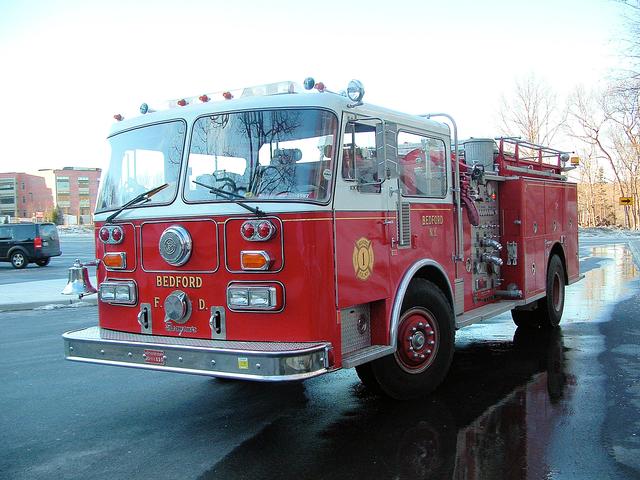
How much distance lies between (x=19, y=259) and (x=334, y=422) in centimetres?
2286

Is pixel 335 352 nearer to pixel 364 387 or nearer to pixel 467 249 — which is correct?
pixel 364 387

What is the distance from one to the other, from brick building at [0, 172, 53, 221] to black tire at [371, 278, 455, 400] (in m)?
101

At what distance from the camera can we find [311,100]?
15.9 feet

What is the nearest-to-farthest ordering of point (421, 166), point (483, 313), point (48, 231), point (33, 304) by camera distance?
point (421, 166), point (483, 313), point (33, 304), point (48, 231)

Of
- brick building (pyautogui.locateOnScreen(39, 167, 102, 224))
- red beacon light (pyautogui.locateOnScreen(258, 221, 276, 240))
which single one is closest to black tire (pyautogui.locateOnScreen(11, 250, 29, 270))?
red beacon light (pyautogui.locateOnScreen(258, 221, 276, 240))

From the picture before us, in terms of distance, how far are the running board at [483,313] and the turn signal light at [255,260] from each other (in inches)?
102

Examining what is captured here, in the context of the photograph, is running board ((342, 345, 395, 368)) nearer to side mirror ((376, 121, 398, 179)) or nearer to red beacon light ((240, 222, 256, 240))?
A: red beacon light ((240, 222, 256, 240))

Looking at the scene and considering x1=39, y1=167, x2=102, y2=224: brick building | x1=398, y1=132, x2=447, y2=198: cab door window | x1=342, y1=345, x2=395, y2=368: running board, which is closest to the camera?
x1=342, y1=345, x2=395, y2=368: running board

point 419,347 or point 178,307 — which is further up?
point 178,307

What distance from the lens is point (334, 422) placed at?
5.31 meters

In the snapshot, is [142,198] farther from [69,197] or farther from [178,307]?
[69,197]

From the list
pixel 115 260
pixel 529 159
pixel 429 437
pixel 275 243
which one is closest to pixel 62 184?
pixel 529 159

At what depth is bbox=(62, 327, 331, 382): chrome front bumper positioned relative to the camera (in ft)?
14.3

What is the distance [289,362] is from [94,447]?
5.71 ft
